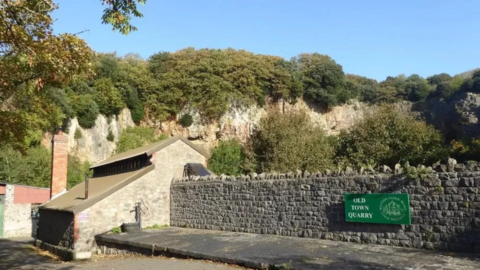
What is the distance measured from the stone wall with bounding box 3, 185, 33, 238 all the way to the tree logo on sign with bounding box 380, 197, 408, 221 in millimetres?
25658

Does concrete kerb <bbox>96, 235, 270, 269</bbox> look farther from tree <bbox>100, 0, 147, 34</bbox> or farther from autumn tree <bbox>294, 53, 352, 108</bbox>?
autumn tree <bbox>294, 53, 352, 108</bbox>

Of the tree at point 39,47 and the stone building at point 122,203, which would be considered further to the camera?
the stone building at point 122,203

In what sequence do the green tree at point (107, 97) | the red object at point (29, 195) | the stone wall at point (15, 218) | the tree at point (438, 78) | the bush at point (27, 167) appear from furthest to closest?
the tree at point (438, 78), the green tree at point (107, 97), the bush at point (27, 167), the red object at point (29, 195), the stone wall at point (15, 218)

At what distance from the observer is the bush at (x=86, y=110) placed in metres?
38.2

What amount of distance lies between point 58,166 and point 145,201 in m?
10.3

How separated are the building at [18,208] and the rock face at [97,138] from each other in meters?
7.62

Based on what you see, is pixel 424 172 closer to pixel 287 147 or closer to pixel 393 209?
pixel 393 209

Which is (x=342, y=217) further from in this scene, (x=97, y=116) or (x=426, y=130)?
(x=97, y=116)

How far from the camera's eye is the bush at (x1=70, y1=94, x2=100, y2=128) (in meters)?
38.2

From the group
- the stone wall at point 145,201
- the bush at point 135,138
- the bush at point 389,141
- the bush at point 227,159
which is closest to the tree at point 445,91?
the bush at point 227,159

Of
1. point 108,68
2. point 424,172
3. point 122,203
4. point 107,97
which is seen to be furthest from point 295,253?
point 108,68

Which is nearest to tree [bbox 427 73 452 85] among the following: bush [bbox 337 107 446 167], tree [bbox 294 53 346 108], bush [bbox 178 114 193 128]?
tree [bbox 294 53 346 108]

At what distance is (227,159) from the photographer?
4056 cm

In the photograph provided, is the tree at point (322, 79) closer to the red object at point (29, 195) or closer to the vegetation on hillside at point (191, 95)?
the vegetation on hillside at point (191, 95)
